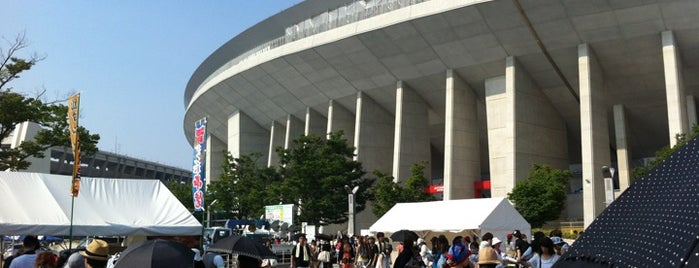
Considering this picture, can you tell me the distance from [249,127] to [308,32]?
19.9 m

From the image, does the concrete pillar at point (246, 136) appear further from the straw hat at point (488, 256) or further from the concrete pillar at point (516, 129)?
the straw hat at point (488, 256)

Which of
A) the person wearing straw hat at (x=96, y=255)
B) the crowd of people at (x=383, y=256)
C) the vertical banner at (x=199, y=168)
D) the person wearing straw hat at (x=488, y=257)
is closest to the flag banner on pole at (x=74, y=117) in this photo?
the vertical banner at (x=199, y=168)

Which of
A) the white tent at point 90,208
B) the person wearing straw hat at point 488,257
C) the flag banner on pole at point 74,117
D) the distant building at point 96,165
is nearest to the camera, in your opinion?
the person wearing straw hat at point 488,257

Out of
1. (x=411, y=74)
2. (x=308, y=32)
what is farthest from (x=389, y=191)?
(x=308, y=32)

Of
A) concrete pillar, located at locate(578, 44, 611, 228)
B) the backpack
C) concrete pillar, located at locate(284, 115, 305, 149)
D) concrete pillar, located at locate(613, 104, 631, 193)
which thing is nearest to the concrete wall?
concrete pillar, located at locate(284, 115, 305, 149)

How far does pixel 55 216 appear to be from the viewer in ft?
40.2

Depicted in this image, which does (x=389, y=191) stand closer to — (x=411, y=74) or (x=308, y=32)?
(x=411, y=74)

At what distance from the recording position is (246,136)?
207 ft

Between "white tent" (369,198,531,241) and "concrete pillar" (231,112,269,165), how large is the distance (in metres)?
41.6

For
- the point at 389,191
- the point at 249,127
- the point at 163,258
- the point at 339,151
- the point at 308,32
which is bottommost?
the point at 163,258

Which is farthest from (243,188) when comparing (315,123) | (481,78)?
(481,78)

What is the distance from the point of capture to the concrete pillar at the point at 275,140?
60844 millimetres

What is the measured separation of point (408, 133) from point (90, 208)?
118 feet

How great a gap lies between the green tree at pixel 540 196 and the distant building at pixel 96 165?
50930 millimetres
